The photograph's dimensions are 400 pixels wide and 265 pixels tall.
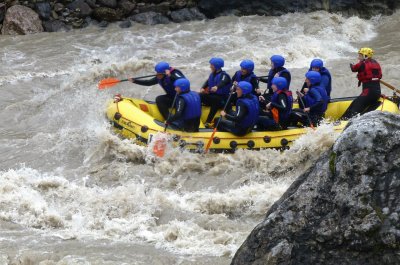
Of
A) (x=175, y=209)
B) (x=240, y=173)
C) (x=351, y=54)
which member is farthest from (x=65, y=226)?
(x=351, y=54)

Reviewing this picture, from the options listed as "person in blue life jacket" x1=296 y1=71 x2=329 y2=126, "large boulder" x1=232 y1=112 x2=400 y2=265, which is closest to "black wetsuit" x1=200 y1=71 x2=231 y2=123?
"person in blue life jacket" x1=296 y1=71 x2=329 y2=126

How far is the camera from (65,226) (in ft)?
21.8

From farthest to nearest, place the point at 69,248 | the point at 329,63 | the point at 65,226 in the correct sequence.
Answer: the point at 329,63
the point at 65,226
the point at 69,248

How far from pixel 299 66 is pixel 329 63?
699 millimetres

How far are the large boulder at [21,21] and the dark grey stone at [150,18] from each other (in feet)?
9.14

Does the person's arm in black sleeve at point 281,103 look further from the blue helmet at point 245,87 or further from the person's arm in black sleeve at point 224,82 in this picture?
the person's arm in black sleeve at point 224,82

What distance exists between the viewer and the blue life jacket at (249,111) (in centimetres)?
844

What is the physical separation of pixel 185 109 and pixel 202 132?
16.4 inches

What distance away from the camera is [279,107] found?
342 inches

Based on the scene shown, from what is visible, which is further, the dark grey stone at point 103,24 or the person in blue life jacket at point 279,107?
the dark grey stone at point 103,24

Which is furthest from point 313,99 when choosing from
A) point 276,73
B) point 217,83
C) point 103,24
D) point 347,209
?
point 103,24

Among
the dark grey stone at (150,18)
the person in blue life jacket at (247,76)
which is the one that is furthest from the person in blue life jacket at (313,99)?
the dark grey stone at (150,18)

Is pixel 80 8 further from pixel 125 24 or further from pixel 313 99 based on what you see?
pixel 313 99

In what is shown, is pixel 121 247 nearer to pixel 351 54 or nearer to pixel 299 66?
pixel 299 66
